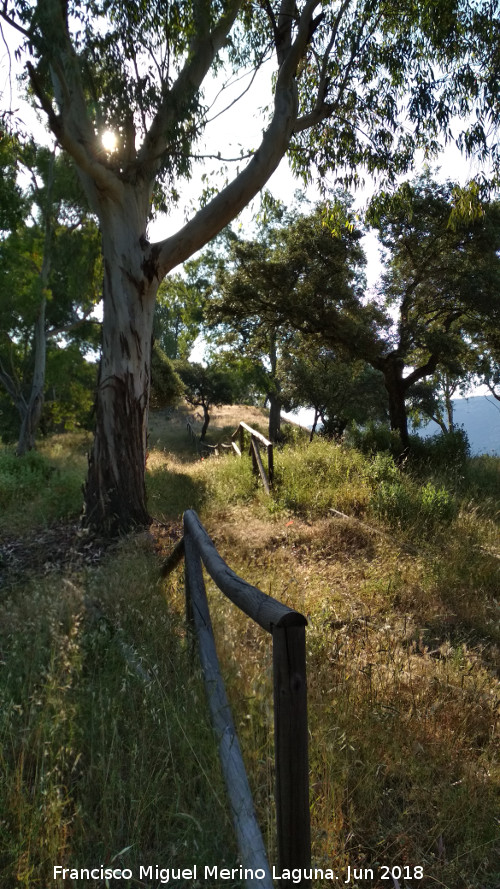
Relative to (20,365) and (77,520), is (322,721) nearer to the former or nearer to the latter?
(77,520)

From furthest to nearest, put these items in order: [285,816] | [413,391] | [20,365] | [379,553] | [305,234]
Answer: [413,391], [20,365], [305,234], [379,553], [285,816]

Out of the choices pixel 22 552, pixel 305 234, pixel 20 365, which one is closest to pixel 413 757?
pixel 22 552

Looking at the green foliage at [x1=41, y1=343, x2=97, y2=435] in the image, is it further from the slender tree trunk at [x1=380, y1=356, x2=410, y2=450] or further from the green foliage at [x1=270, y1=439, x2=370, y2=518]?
the slender tree trunk at [x1=380, y1=356, x2=410, y2=450]

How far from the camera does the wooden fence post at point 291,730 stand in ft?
A: 4.62

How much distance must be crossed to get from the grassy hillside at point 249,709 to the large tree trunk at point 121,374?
0.68 metres

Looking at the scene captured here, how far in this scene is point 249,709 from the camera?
2.53 m

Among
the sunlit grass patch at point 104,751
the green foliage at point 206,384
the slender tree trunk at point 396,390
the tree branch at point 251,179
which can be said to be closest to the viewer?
the sunlit grass patch at point 104,751

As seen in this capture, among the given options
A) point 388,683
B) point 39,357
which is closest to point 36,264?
point 39,357

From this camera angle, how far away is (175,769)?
A: 2184 mm

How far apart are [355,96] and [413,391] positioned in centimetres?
2442

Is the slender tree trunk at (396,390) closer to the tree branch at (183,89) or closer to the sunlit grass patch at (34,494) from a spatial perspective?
the sunlit grass patch at (34,494)

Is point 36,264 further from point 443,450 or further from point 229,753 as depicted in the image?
point 229,753

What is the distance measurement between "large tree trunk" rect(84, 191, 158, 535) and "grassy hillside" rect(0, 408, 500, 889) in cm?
68

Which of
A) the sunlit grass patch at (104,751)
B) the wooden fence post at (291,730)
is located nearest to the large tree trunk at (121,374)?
the sunlit grass patch at (104,751)
